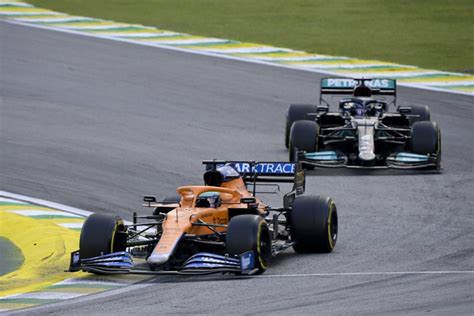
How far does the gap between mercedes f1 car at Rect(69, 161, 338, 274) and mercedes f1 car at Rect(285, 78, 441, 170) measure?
5.73 m

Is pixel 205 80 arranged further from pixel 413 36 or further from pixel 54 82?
pixel 413 36

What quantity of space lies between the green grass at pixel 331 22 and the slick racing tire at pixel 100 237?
18.5m

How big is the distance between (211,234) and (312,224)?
52.1 inches

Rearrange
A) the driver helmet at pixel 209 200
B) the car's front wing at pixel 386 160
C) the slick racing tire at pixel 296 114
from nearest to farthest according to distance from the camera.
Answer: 1. the driver helmet at pixel 209 200
2. the car's front wing at pixel 386 160
3. the slick racing tire at pixel 296 114

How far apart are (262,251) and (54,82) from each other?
17.4 metres

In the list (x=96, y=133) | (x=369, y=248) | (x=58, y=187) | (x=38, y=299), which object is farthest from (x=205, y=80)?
(x=38, y=299)

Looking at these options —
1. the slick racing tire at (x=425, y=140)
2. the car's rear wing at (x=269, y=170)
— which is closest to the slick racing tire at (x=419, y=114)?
the slick racing tire at (x=425, y=140)

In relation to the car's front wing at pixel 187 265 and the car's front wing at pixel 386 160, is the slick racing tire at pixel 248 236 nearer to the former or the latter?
the car's front wing at pixel 187 265

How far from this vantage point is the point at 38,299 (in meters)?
14.3

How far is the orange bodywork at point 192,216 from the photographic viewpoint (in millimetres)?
14781

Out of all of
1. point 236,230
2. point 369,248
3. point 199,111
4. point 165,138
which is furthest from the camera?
point 199,111

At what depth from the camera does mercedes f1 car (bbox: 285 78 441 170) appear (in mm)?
22406

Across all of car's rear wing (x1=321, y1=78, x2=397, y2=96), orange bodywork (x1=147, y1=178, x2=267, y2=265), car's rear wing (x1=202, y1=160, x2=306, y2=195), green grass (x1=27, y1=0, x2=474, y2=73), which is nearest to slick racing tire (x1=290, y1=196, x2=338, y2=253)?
orange bodywork (x1=147, y1=178, x2=267, y2=265)

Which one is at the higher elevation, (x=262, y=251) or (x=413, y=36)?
(x=413, y=36)
